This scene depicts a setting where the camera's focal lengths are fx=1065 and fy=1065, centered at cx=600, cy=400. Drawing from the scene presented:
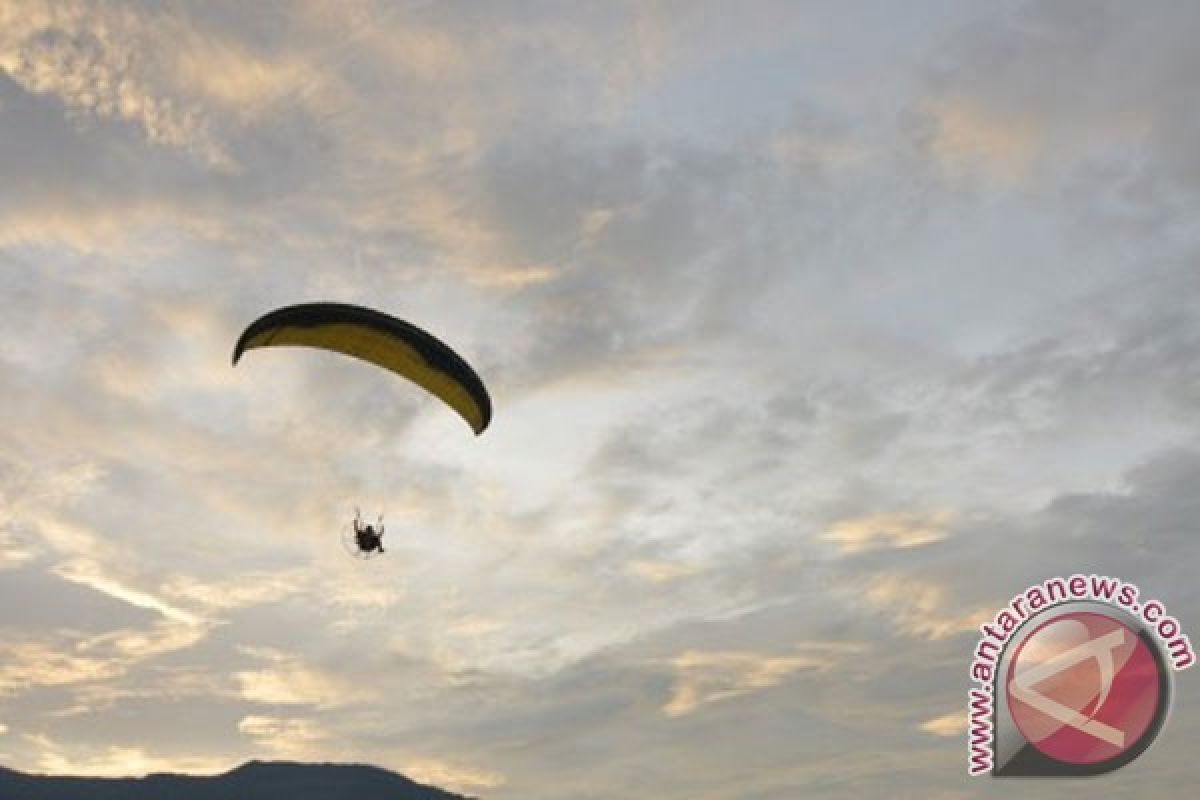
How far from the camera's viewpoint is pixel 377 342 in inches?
1308

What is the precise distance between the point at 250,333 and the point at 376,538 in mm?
→ 8342

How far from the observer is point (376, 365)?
34094mm

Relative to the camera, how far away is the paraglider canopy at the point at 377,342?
31.8 m

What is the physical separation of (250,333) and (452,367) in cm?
624

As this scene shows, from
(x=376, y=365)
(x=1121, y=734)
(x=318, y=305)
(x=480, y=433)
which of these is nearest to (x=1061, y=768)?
(x=1121, y=734)

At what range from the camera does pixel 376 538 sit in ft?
117

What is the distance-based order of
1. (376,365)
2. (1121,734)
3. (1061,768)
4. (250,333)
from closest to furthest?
(250,333) < (376,365) < (1061,768) < (1121,734)

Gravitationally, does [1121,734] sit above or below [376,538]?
below

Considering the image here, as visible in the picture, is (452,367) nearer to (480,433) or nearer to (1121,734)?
(480,433)

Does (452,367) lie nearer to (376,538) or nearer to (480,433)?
(480,433)

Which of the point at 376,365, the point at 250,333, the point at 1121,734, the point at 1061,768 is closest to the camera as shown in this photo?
the point at 250,333

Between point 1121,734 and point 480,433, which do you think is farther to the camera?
point 1121,734

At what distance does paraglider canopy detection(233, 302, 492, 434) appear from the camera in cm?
3178

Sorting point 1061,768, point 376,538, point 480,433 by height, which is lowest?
point 1061,768
